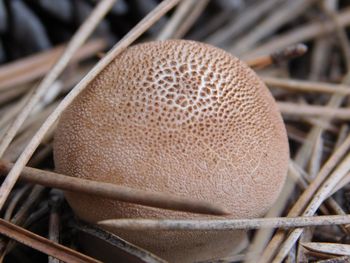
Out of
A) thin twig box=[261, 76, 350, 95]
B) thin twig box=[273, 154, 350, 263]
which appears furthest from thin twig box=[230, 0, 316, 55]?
thin twig box=[273, 154, 350, 263]

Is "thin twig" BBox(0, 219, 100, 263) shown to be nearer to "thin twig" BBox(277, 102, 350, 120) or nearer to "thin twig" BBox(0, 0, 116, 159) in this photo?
"thin twig" BBox(0, 0, 116, 159)

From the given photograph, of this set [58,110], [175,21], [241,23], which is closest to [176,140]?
[58,110]

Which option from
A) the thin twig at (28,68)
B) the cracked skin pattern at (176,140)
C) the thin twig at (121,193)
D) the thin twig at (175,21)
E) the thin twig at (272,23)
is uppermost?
the thin twig at (272,23)

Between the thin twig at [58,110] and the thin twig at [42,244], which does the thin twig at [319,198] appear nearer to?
the thin twig at [42,244]

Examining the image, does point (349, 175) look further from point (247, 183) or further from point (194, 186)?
point (194, 186)

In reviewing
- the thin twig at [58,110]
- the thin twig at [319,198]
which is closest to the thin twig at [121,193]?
the thin twig at [58,110]

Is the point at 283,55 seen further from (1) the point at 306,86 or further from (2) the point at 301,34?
(2) the point at 301,34

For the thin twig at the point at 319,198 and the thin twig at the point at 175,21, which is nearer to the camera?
the thin twig at the point at 319,198
